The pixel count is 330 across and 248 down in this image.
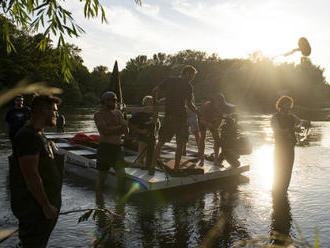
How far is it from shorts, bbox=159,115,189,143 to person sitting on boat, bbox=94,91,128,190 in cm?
104

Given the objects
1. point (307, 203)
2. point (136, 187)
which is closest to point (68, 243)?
point (136, 187)

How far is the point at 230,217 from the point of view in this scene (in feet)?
18.2

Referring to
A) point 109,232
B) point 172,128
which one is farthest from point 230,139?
point 109,232

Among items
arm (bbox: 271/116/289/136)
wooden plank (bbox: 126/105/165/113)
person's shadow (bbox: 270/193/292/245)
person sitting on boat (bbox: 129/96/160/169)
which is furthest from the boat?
arm (bbox: 271/116/289/136)

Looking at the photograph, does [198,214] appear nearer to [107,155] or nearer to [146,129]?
[107,155]

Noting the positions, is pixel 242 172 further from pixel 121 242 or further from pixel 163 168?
pixel 121 242

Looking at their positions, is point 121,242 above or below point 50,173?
below

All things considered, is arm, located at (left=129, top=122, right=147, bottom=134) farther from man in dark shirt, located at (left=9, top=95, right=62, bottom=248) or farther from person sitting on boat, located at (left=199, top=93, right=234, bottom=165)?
man in dark shirt, located at (left=9, top=95, right=62, bottom=248)

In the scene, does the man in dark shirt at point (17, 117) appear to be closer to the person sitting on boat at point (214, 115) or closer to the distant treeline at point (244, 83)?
the person sitting on boat at point (214, 115)

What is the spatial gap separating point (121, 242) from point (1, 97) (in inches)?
135

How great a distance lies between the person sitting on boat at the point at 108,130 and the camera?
5.78 metres

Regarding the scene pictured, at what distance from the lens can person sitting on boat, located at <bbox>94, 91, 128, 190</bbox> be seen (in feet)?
19.0

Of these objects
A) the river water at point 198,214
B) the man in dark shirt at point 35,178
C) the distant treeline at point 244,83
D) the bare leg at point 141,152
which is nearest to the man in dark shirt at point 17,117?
the river water at point 198,214

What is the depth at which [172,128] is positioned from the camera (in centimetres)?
671
